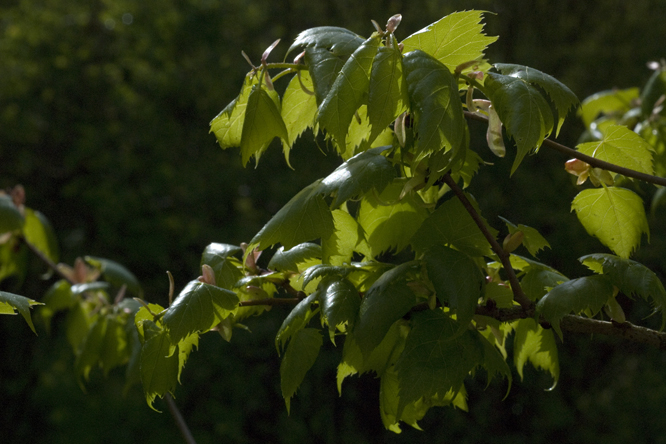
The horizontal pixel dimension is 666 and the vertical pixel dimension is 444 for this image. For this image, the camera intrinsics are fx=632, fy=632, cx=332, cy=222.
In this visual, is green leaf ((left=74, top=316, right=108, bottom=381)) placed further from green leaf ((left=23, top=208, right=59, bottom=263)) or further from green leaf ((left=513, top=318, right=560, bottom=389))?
green leaf ((left=513, top=318, right=560, bottom=389))

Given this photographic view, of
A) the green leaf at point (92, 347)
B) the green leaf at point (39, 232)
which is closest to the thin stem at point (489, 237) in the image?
the green leaf at point (92, 347)

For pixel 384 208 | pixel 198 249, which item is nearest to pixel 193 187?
pixel 198 249

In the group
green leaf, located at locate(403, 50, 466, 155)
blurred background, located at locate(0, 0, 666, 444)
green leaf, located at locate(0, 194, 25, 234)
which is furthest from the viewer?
blurred background, located at locate(0, 0, 666, 444)

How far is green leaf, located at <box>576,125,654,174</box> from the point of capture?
695 millimetres

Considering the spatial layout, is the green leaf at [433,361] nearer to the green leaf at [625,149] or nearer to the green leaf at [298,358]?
the green leaf at [298,358]

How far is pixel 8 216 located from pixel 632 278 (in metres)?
1.16

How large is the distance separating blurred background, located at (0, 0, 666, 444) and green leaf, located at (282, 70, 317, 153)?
316cm

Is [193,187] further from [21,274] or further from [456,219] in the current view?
[456,219]

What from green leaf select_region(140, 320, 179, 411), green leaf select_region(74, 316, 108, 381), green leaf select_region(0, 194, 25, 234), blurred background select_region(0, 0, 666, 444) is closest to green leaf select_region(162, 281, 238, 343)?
green leaf select_region(140, 320, 179, 411)

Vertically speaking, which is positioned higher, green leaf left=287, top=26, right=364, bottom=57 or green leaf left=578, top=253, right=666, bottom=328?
green leaf left=287, top=26, right=364, bottom=57

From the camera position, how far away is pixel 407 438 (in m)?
3.88

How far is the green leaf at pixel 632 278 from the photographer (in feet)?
1.97

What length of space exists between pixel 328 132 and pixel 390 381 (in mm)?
303

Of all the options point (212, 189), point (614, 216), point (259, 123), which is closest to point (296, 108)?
point (259, 123)
